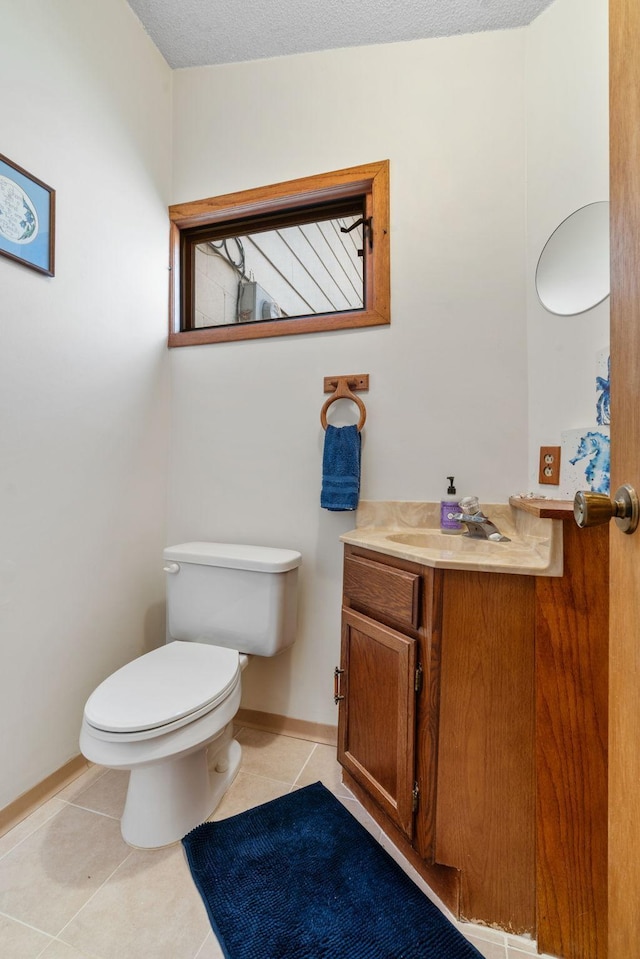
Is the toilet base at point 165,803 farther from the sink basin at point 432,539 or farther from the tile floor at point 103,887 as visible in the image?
the sink basin at point 432,539

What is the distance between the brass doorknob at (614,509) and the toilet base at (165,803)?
111cm

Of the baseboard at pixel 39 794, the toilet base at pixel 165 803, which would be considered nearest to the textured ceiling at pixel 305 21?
the toilet base at pixel 165 803

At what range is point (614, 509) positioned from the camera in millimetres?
500

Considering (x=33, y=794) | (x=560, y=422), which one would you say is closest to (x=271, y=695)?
(x=33, y=794)

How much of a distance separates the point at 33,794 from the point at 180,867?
0.53 m

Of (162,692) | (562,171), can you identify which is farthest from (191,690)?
(562,171)

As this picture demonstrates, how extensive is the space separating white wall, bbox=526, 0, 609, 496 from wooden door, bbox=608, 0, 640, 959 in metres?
0.68

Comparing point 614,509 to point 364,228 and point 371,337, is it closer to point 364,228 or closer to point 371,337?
point 371,337

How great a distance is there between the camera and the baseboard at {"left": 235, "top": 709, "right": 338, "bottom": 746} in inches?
62.3

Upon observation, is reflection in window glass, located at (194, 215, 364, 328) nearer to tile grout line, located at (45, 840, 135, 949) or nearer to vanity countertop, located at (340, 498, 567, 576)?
vanity countertop, located at (340, 498, 567, 576)

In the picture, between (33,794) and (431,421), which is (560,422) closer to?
(431,421)

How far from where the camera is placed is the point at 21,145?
3.94ft

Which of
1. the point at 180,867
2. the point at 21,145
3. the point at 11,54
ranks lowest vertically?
the point at 180,867

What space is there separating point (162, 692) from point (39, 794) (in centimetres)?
59
